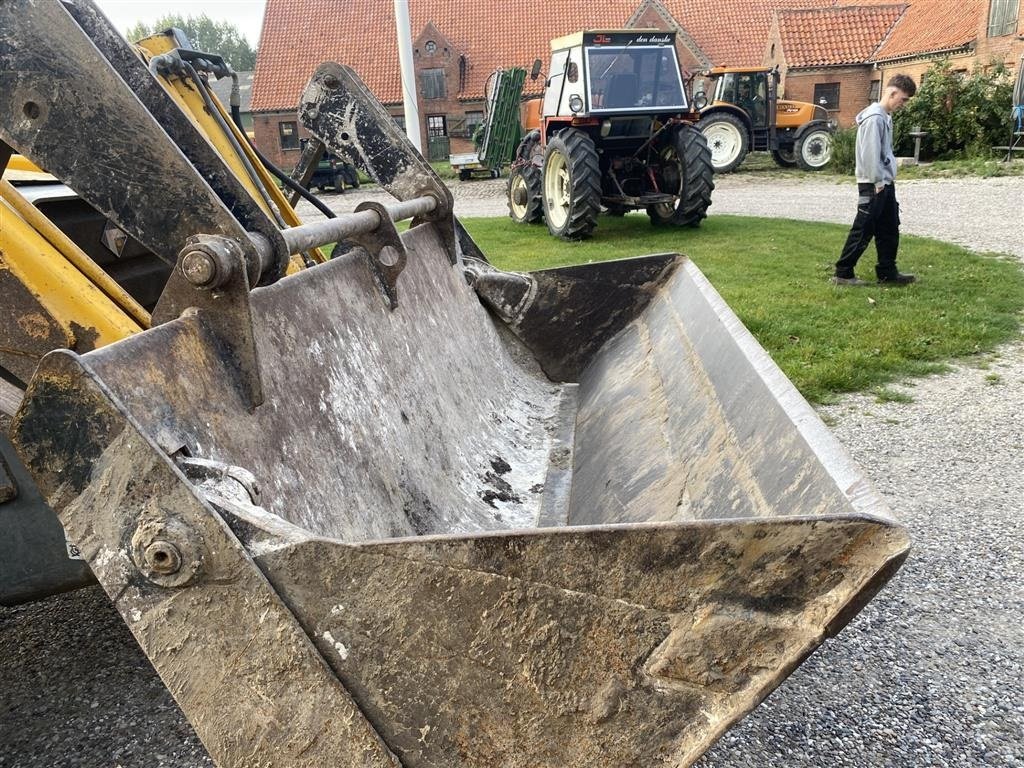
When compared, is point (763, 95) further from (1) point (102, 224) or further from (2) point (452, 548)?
(2) point (452, 548)

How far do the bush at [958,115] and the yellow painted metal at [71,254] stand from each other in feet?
67.9

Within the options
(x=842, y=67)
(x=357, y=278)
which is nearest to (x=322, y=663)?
(x=357, y=278)

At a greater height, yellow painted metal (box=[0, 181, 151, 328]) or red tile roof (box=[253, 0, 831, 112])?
red tile roof (box=[253, 0, 831, 112])

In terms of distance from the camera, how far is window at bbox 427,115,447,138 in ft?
105

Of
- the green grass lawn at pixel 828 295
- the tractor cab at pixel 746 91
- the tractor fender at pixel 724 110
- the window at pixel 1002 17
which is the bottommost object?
the green grass lawn at pixel 828 295

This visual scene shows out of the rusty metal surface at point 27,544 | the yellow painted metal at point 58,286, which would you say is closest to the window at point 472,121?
the yellow painted metal at point 58,286

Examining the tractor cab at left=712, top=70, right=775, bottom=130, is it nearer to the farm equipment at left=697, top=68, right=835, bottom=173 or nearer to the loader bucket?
the farm equipment at left=697, top=68, right=835, bottom=173

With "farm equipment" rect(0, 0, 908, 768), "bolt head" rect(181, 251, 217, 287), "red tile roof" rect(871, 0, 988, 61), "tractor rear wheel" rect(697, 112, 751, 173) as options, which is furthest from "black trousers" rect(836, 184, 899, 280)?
"red tile roof" rect(871, 0, 988, 61)

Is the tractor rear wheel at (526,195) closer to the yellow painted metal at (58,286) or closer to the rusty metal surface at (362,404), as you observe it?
the rusty metal surface at (362,404)

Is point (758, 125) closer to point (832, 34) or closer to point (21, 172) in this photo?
point (832, 34)

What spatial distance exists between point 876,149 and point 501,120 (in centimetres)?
1333

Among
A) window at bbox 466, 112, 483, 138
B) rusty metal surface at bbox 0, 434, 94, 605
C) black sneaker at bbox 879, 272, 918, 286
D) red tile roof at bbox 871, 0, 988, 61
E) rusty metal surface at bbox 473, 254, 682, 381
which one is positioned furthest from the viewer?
window at bbox 466, 112, 483, 138

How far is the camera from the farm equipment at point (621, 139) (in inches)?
374

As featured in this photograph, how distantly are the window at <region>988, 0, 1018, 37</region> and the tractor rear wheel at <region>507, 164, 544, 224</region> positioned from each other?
56.3 feet
